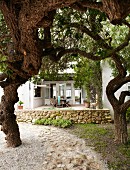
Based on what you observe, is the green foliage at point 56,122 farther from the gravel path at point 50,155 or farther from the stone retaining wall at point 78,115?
the gravel path at point 50,155

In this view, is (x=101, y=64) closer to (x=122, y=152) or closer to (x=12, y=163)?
(x=122, y=152)

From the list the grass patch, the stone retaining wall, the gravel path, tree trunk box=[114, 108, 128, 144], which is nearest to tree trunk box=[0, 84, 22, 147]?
the gravel path

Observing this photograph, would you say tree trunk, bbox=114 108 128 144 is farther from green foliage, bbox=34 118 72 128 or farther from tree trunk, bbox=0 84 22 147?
green foliage, bbox=34 118 72 128

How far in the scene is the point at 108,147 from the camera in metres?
7.63

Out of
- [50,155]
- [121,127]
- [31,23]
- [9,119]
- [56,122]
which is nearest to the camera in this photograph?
[31,23]

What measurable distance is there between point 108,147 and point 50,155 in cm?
221

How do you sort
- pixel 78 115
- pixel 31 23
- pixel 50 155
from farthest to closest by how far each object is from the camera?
pixel 78 115, pixel 50 155, pixel 31 23

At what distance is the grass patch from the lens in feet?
19.8

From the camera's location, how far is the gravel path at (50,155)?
19.2 feet

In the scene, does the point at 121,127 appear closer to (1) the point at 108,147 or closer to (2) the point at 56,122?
(1) the point at 108,147

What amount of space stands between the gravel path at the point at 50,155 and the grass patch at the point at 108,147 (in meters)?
0.28

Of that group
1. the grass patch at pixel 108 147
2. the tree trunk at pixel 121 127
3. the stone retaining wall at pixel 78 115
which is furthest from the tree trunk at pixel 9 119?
the stone retaining wall at pixel 78 115

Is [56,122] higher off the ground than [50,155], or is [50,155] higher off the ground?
[56,122]

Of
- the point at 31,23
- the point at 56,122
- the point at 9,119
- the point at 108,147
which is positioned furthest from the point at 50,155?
the point at 56,122
